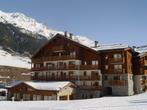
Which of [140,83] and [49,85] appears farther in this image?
[140,83]

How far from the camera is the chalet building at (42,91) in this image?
57.0 metres


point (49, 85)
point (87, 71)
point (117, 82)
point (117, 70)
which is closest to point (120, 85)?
point (117, 82)

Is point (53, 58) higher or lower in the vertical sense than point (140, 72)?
higher

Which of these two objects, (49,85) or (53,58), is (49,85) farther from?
(53,58)

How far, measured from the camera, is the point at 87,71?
6247cm

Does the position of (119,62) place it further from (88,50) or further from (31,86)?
(31,86)

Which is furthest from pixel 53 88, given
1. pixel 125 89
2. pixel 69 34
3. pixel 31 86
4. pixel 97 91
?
pixel 69 34

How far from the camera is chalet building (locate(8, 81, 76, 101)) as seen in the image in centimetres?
5700

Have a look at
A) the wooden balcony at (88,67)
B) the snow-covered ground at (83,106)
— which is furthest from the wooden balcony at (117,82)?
the snow-covered ground at (83,106)

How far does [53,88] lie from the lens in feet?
187

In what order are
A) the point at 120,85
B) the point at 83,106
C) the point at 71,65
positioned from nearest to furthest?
the point at 83,106 < the point at 120,85 < the point at 71,65

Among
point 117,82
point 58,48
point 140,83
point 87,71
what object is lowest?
Result: point 140,83

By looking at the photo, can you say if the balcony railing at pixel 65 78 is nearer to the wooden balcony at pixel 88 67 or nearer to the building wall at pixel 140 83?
the wooden balcony at pixel 88 67

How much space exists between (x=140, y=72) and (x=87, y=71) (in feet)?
38.6
